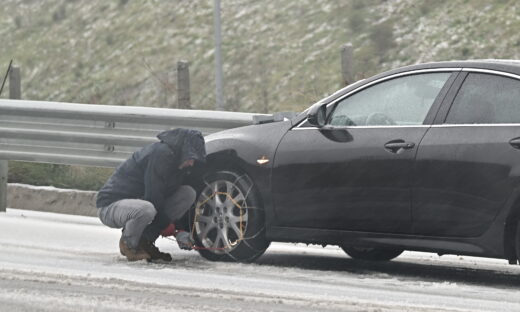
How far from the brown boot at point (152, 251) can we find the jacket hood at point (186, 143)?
71 cm

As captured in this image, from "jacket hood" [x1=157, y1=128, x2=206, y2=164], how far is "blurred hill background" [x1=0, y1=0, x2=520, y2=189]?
78.6 feet

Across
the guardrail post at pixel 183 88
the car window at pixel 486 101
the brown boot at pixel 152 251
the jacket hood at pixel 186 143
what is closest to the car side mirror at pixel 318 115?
the jacket hood at pixel 186 143

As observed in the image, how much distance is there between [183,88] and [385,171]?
31.7ft

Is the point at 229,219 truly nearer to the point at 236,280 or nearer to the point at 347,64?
the point at 236,280

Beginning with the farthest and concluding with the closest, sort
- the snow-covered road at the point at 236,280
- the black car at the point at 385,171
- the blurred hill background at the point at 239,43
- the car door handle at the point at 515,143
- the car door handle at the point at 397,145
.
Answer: the blurred hill background at the point at 239,43 < the car door handle at the point at 397,145 < the black car at the point at 385,171 < the car door handle at the point at 515,143 < the snow-covered road at the point at 236,280

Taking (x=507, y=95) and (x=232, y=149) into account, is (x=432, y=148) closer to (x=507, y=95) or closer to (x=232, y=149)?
(x=507, y=95)

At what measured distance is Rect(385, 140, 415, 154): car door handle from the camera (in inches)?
363

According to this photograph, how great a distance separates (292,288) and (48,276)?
1.59 metres

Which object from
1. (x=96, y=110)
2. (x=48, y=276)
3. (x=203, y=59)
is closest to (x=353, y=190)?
(x=48, y=276)

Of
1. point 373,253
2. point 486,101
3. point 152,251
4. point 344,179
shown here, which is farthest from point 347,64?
point 486,101

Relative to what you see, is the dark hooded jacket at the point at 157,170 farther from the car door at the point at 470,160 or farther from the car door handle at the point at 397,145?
the car door at the point at 470,160

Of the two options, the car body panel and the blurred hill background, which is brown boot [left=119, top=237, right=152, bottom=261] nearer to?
the car body panel

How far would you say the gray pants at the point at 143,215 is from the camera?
9938mm

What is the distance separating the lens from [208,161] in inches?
406
